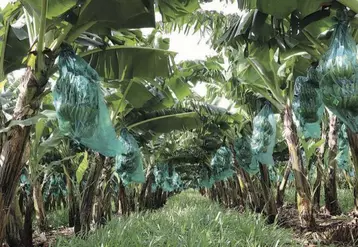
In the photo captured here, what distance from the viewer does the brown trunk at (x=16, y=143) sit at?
2.79 meters

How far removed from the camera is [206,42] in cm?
580

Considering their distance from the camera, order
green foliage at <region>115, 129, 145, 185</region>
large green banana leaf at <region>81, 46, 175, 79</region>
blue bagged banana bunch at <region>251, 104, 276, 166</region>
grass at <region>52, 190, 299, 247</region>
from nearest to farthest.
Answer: grass at <region>52, 190, 299, 247</region>
large green banana leaf at <region>81, 46, 175, 79</region>
green foliage at <region>115, 129, 145, 185</region>
blue bagged banana bunch at <region>251, 104, 276, 166</region>

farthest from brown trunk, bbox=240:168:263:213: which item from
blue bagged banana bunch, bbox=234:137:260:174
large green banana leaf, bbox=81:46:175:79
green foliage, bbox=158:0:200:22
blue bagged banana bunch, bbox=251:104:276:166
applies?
green foliage, bbox=158:0:200:22

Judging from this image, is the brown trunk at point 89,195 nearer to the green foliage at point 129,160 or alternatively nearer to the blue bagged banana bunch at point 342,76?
the green foliage at point 129,160

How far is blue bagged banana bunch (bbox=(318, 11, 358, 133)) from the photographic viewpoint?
2.82m

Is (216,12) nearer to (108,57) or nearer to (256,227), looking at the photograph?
(108,57)

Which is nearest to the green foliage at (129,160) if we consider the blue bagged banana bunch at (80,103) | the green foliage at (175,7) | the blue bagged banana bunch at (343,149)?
the green foliage at (175,7)

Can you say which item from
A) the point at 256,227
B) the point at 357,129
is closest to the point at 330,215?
the point at 256,227

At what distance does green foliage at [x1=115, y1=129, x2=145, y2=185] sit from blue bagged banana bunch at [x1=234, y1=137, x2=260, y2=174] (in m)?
3.07

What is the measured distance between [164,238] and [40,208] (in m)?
3.52

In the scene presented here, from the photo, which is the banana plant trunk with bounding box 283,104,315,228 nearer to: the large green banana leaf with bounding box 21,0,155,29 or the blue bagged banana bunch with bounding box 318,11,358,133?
the blue bagged banana bunch with bounding box 318,11,358,133

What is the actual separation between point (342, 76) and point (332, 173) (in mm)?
4969

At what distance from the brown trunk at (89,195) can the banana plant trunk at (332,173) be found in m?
4.00

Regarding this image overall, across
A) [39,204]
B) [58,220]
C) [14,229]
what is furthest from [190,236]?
[58,220]
